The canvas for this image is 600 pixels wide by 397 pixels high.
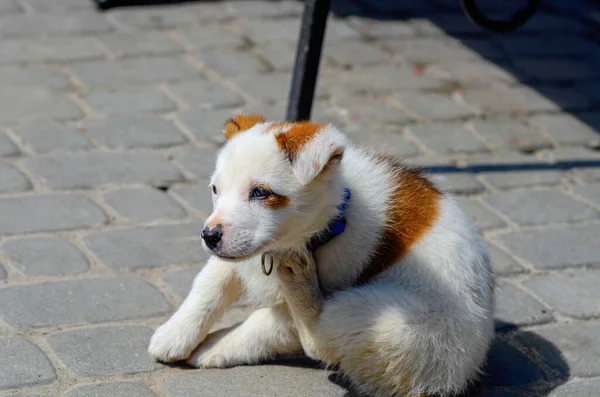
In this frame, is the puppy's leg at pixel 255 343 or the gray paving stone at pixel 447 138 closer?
the puppy's leg at pixel 255 343

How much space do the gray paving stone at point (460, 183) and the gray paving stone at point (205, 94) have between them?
4.96ft

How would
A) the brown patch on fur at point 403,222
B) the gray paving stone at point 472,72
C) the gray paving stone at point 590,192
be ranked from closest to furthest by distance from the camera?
the brown patch on fur at point 403,222, the gray paving stone at point 590,192, the gray paving stone at point 472,72

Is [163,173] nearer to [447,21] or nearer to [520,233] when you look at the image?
[520,233]

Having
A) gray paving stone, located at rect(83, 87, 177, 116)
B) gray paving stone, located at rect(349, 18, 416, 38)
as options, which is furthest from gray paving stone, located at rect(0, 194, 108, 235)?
gray paving stone, located at rect(349, 18, 416, 38)

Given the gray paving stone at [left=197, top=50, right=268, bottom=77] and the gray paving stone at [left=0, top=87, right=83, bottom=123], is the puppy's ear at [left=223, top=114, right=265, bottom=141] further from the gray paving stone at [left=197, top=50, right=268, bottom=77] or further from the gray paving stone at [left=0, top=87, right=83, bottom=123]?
the gray paving stone at [left=197, top=50, right=268, bottom=77]

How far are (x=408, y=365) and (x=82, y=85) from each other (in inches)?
143

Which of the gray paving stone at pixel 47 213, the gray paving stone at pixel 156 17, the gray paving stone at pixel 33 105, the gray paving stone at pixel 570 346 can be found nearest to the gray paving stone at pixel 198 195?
the gray paving stone at pixel 47 213

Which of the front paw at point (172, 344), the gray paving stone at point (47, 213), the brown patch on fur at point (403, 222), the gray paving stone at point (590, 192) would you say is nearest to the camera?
the brown patch on fur at point (403, 222)

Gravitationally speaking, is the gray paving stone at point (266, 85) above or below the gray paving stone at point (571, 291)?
above

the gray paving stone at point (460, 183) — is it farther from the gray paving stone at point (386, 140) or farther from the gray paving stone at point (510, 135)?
the gray paving stone at point (510, 135)

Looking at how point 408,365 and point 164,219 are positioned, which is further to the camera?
point 164,219

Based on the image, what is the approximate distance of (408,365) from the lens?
11.5 feet

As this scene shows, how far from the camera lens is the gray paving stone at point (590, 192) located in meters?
5.63

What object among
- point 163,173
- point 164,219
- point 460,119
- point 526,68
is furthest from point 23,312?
point 526,68
